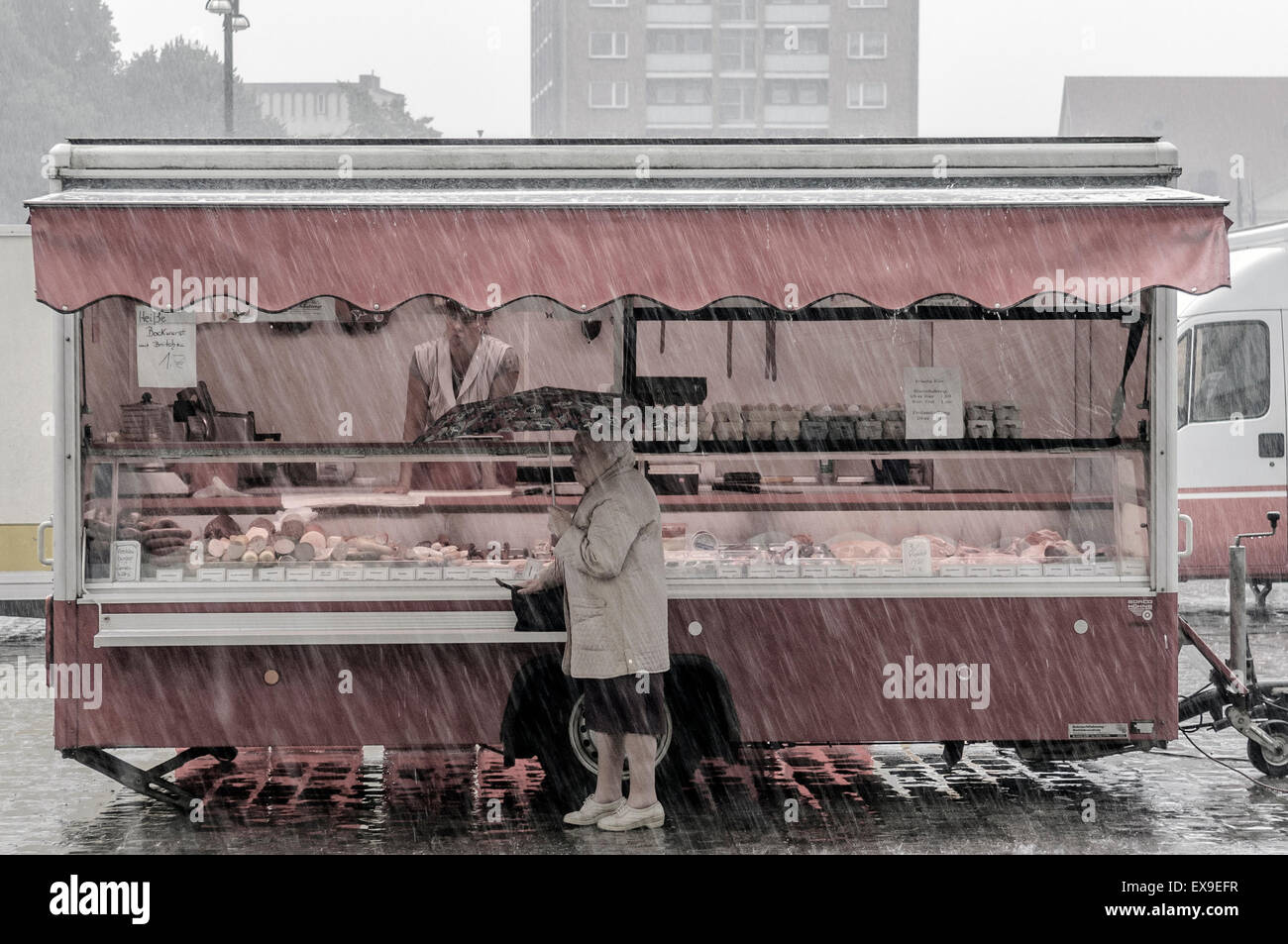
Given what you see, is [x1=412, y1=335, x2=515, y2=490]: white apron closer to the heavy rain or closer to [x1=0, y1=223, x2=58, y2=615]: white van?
the heavy rain

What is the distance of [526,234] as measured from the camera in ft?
22.1

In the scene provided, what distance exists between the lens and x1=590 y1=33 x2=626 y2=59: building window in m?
88.8

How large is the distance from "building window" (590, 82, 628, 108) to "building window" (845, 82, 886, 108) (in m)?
14.1

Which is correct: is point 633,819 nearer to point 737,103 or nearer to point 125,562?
point 125,562

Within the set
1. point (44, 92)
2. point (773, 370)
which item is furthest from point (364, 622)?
point (44, 92)

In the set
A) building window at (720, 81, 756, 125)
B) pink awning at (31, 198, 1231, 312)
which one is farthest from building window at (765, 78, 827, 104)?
pink awning at (31, 198, 1231, 312)

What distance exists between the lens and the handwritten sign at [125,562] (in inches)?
285

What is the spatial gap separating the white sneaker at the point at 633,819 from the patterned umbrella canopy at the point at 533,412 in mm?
1920

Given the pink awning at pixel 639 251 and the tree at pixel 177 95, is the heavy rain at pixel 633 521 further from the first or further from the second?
the tree at pixel 177 95

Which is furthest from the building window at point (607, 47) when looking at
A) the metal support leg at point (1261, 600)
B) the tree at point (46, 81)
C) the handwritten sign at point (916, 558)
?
the handwritten sign at point (916, 558)

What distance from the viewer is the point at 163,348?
300 inches
